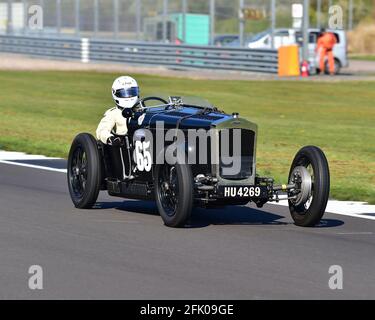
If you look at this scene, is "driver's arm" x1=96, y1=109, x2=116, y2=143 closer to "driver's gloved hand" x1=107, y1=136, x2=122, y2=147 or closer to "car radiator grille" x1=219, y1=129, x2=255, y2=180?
"driver's gloved hand" x1=107, y1=136, x2=122, y2=147

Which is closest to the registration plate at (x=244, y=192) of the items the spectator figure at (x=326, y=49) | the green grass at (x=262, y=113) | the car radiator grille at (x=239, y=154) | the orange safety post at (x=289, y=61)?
the car radiator grille at (x=239, y=154)

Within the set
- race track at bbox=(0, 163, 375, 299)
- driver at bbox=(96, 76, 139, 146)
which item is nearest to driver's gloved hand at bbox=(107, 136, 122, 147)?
driver at bbox=(96, 76, 139, 146)

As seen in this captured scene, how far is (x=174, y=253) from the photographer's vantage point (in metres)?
9.09

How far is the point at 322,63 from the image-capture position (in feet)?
131

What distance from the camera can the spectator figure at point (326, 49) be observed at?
129ft

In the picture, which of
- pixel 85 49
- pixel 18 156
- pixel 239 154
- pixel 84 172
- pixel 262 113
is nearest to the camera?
pixel 239 154

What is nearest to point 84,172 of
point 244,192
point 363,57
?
point 244,192

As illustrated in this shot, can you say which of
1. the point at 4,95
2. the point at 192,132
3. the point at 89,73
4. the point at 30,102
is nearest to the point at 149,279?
the point at 192,132

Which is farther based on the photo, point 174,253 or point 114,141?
point 114,141

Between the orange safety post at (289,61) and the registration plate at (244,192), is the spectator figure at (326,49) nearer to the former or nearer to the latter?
the orange safety post at (289,61)

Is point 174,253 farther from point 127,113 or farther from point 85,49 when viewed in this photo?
point 85,49

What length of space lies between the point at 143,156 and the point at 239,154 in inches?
43.4

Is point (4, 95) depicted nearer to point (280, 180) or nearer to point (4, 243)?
point (280, 180)

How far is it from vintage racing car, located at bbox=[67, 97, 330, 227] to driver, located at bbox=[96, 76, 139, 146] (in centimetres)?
15
